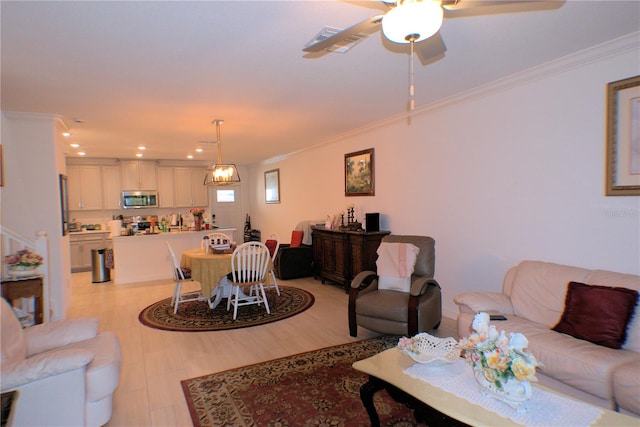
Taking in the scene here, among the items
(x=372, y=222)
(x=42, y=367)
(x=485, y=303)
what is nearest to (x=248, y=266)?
(x=372, y=222)

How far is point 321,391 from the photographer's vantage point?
2637mm

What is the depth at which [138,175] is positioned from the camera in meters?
8.66

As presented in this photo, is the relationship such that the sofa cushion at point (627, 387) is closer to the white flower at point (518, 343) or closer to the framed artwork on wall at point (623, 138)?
the white flower at point (518, 343)

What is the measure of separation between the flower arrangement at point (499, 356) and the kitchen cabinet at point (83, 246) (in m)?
8.24

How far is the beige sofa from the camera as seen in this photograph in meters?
2.01

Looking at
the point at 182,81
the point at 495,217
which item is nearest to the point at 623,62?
the point at 495,217

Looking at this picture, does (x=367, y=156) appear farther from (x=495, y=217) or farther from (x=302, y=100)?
(x=495, y=217)

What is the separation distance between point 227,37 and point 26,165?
3.54m

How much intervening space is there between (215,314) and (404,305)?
2.44 m

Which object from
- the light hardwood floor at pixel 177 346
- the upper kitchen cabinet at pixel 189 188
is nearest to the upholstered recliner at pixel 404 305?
the light hardwood floor at pixel 177 346

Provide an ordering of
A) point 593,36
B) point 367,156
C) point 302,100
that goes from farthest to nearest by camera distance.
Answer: point 367,156 < point 302,100 < point 593,36

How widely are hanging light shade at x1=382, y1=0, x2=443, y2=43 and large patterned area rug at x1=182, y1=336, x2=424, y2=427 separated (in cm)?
223

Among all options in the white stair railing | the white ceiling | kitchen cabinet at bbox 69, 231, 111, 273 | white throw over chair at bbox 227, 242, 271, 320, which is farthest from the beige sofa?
kitchen cabinet at bbox 69, 231, 111, 273

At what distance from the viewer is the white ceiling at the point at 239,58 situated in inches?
83.0
